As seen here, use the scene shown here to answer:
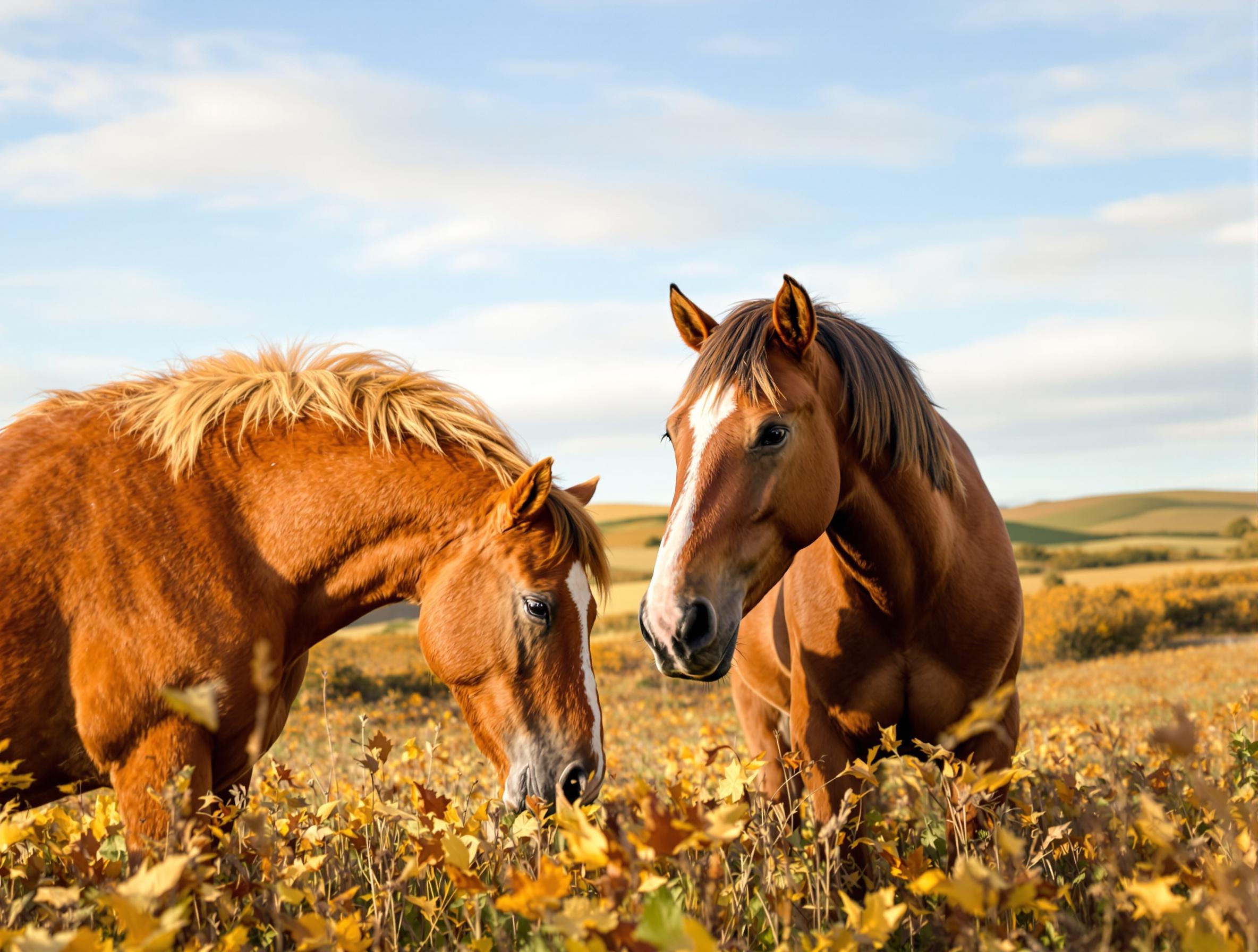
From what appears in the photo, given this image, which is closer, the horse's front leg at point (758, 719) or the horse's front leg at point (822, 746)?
the horse's front leg at point (822, 746)

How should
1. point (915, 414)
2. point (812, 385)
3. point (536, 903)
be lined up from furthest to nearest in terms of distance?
point (915, 414), point (812, 385), point (536, 903)

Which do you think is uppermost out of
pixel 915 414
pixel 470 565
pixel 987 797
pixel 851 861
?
pixel 915 414

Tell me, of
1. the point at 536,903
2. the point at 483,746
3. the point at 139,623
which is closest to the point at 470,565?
the point at 483,746

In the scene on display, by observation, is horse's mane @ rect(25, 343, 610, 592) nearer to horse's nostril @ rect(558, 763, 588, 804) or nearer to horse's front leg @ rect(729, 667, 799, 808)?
horse's nostril @ rect(558, 763, 588, 804)

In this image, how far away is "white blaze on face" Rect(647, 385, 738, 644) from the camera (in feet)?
9.04

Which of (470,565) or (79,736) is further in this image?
(470,565)

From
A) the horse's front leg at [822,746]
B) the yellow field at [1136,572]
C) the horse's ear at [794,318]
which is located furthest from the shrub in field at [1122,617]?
the horse's ear at [794,318]

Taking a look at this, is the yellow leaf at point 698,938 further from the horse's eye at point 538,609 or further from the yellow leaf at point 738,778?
the horse's eye at point 538,609

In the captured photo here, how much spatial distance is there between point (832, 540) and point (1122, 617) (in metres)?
20.3

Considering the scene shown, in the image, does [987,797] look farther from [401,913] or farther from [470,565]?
[470,565]

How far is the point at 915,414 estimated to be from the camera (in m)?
3.54

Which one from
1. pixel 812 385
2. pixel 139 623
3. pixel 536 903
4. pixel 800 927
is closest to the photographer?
pixel 536 903

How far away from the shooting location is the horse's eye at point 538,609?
3.38m

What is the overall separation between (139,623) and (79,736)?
411 mm
